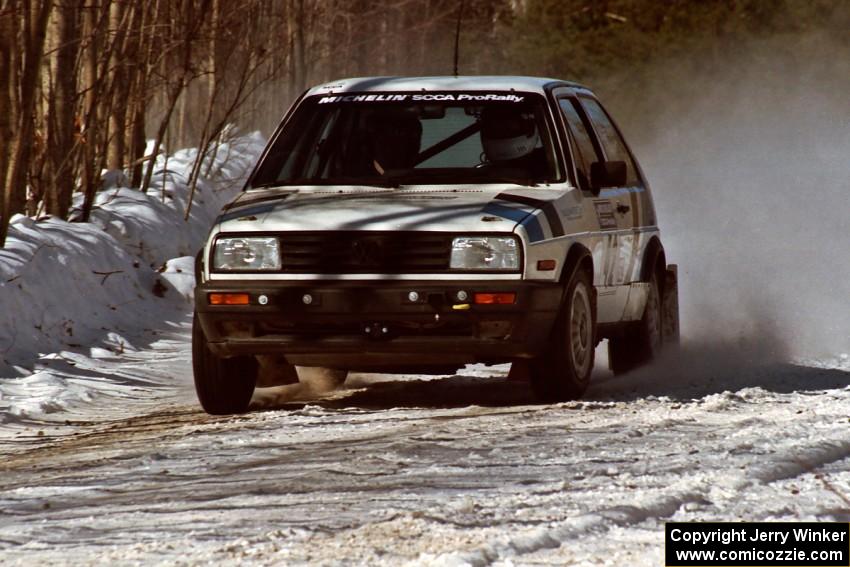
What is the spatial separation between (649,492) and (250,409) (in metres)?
3.49

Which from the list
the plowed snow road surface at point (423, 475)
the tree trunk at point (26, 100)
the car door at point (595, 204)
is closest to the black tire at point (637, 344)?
the plowed snow road surface at point (423, 475)

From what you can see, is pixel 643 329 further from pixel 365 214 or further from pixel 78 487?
pixel 78 487

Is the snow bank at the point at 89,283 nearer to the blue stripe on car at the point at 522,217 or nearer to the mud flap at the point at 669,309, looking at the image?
the blue stripe on car at the point at 522,217

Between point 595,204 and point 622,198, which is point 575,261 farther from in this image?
point 622,198

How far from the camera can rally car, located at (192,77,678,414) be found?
768cm

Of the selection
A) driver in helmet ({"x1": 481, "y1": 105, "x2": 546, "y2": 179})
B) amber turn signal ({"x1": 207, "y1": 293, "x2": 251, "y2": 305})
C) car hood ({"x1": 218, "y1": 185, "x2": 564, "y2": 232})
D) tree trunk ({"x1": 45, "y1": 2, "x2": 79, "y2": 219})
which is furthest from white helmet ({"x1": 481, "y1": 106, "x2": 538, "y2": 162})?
tree trunk ({"x1": 45, "y1": 2, "x2": 79, "y2": 219})

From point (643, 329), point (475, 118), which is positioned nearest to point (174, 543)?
point (475, 118)

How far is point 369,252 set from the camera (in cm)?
773

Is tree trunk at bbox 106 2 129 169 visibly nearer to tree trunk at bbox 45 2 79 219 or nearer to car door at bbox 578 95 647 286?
tree trunk at bbox 45 2 79 219

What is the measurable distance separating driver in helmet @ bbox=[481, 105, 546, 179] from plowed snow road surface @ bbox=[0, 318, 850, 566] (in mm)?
1208

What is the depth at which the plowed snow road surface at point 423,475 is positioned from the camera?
477cm

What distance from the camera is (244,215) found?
7.97m

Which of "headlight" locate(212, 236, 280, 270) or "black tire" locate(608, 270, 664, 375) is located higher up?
"headlight" locate(212, 236, 280, 270)

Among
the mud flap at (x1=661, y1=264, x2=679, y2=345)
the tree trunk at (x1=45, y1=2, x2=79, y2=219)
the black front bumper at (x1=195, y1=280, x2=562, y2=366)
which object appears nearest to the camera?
the black front bumper at (x1=195, y1=280, x2=562, y2=366)
